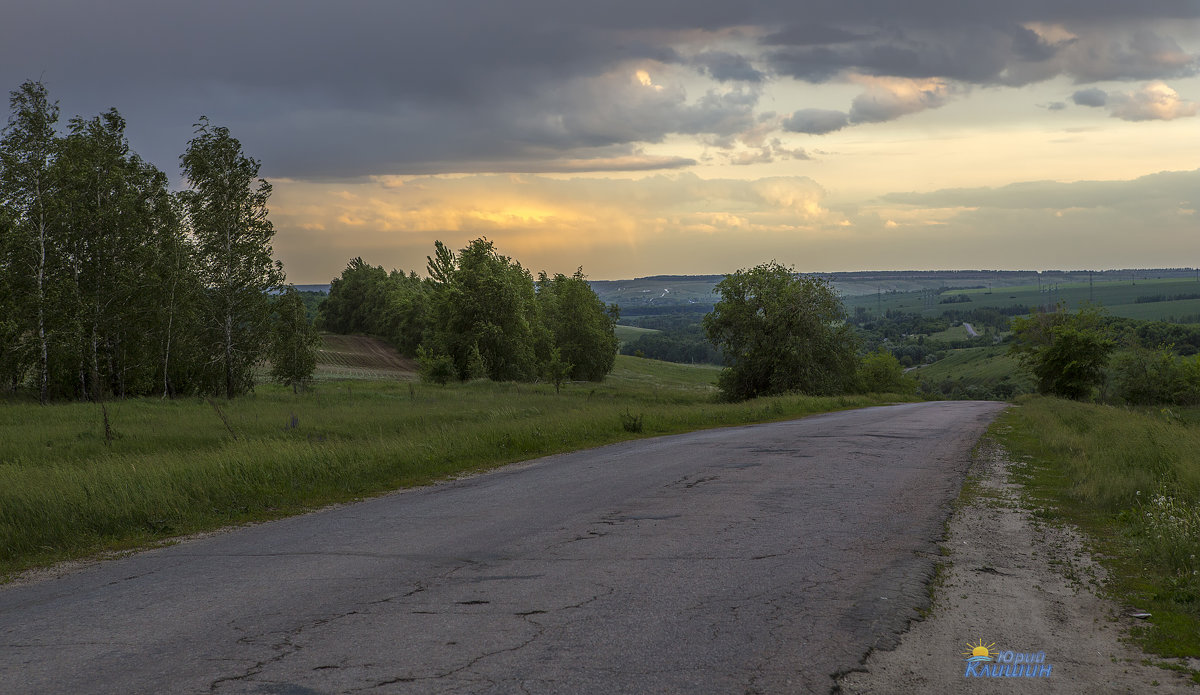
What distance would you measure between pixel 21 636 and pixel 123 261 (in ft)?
117

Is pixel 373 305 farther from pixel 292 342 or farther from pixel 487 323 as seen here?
pixel 292 342

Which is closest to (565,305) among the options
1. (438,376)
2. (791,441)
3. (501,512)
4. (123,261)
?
(438,376)

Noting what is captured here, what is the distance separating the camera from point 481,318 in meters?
64.6

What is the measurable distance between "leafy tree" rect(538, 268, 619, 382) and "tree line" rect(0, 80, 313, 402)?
47.7m

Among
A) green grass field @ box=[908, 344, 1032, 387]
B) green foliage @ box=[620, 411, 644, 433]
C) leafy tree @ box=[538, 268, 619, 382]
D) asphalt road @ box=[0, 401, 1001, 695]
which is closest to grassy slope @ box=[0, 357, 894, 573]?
green foliage @ box=[620, 411, 644, 433]

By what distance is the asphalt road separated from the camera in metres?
4.87

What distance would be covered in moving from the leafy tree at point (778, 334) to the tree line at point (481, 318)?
52.6ft

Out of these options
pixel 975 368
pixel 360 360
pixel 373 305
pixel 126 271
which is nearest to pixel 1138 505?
pixel 126 271

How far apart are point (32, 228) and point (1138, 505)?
3890cm

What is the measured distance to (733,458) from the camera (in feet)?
52.3

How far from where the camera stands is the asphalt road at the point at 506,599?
487 cm
